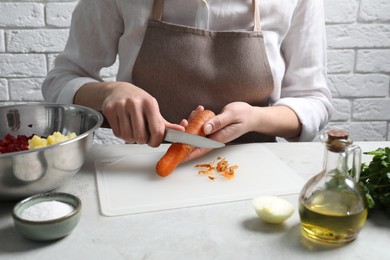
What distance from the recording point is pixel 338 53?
5.40ft

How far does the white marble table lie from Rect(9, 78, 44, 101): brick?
98cm

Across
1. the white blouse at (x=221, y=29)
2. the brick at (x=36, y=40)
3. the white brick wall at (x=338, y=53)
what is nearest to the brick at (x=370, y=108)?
the white brick wall at (x=338, y=53)

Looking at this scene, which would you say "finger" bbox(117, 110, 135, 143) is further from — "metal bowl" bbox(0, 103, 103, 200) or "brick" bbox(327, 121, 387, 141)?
"brick" bbox(327, 121, 387, 141)

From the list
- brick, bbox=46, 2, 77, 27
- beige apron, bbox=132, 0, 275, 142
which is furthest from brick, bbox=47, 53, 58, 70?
beige apron, bbox=132, 0, 275, 142

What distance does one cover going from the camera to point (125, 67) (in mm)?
1132

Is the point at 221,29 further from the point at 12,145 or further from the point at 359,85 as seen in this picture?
the point at 359,85

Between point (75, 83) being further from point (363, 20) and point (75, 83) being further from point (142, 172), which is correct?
point (363, 20)

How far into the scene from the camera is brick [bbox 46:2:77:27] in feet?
5.08

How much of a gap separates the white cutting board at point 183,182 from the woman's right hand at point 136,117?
0.20 feet

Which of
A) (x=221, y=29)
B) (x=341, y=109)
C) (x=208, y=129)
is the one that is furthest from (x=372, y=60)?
(x=208, y=129)

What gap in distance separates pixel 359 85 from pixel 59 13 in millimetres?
1068

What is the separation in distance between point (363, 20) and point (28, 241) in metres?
1.40

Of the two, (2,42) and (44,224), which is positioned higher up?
(2,42)

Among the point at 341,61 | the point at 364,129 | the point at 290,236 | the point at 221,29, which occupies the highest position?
the point at 221,29
